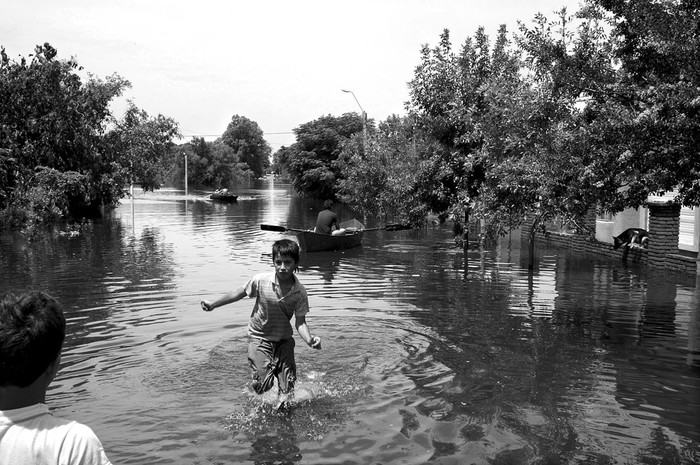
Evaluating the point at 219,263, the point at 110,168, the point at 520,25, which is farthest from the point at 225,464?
the point at 110,168

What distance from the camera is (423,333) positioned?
34.0 feet

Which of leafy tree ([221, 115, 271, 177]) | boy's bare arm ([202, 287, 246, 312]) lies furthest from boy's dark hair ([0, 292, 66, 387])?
leafy tree ([221, 115, 271, 177])

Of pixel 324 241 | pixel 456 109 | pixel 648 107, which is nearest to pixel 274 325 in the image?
pixel 648 107

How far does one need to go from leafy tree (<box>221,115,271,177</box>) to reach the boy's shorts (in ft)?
484

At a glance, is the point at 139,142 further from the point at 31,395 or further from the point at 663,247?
the point at 31,395

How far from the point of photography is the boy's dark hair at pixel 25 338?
233 centimetres

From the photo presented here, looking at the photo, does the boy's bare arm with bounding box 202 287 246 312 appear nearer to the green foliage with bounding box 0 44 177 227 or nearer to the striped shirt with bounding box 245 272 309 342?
the striped shirt with bounding box 245 272 309 342

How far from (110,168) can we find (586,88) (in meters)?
30.3

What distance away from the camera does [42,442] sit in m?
2.34

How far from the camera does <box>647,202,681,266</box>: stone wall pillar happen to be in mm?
16984

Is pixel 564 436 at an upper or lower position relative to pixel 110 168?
lower

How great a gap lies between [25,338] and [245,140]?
6196 inches

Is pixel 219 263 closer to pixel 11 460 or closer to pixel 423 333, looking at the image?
pixel 423 333

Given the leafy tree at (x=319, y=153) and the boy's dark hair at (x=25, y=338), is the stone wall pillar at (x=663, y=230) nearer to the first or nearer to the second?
the boy's dark hair at (x=25, y=338)
